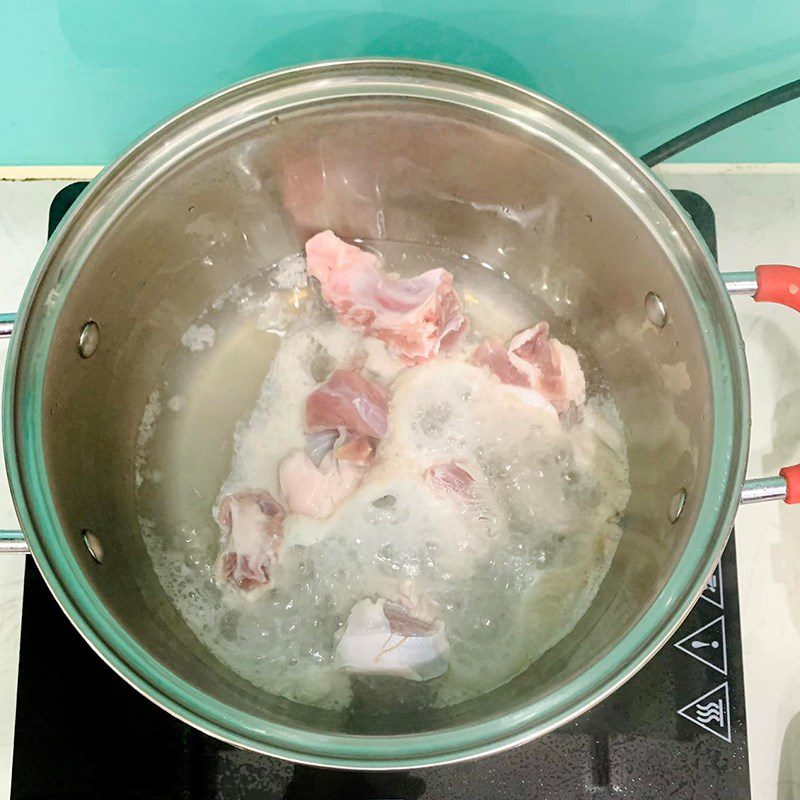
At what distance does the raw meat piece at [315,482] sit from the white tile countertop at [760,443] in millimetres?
400

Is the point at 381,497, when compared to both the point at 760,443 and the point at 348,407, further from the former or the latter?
the point at 760,443

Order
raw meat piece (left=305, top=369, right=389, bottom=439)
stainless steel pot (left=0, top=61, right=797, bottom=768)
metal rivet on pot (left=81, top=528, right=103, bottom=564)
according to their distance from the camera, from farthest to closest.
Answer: raw meat piece (left=305, top=369, right=389, bottom=439)
metal rivet on pot (left=81, top=528, right=103, bottom=564)
stainless steel pot (left=0, top=61, right=797, bottom=768)

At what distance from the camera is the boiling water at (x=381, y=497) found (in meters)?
1.07

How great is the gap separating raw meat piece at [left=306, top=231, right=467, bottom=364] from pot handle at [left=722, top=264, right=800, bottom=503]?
421 millimetres

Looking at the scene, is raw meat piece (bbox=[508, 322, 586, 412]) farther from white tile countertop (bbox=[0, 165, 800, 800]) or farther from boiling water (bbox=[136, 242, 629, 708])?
white tile countertop (bbox=[0, 165, 800, 800])

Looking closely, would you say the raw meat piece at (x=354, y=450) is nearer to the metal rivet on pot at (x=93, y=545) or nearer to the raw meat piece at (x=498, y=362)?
the raw meat piece at (x=498, y=362)

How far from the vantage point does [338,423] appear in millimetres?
1122

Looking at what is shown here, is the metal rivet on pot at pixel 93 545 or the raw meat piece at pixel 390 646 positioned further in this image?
the raw meat piece at pixel 390 646

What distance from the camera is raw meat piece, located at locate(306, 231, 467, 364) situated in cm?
115

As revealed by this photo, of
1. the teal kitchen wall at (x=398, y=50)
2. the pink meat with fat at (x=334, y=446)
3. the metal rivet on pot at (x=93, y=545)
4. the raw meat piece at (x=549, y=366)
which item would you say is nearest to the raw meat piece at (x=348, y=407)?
the pink meat with fat at (x=334, y=446)

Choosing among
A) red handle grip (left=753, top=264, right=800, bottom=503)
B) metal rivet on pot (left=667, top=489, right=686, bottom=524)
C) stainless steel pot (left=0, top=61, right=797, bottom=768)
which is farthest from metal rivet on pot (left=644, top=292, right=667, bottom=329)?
metal rivet on pot (left=667, top=489, right=686, bottom=524)

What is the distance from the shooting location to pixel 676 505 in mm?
938

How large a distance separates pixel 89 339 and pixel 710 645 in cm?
94

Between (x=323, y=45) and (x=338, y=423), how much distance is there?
53cm
